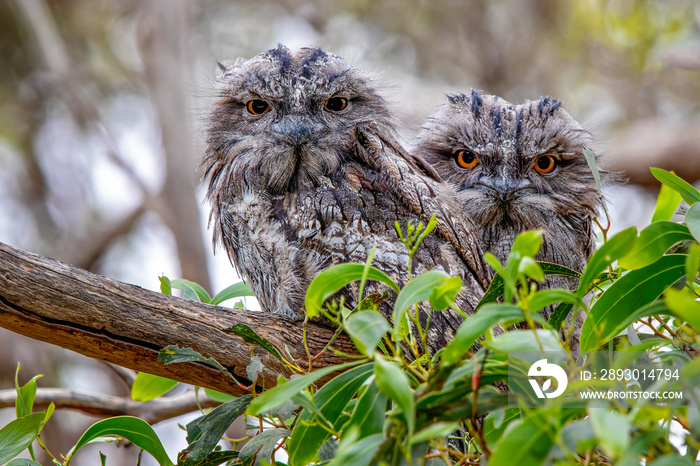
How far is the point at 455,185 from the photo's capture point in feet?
7.85

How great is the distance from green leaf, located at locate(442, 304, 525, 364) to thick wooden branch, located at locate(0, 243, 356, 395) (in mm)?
831

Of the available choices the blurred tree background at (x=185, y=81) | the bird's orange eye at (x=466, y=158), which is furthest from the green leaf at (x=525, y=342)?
the blurred tree background at (x=185, y=81)

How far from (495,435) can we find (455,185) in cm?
138

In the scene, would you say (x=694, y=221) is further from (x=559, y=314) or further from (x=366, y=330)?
(x=366, y=330)

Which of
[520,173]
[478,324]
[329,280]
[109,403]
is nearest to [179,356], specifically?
[329,280]

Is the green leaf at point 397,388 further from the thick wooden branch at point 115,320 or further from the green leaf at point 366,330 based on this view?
the thick wooden branch at point 115,320

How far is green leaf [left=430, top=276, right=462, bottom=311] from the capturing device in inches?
35.0

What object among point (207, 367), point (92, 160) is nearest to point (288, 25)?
point (92, 160)

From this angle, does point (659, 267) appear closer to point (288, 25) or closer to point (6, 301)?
point (6, 301)

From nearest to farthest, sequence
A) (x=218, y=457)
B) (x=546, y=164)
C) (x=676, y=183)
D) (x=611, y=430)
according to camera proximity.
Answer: (x=611, y=430) → (x=676, y=183) → (x=218, y=457) → (x=546, y=164)

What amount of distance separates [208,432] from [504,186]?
143 cm

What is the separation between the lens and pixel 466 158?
2.42 m

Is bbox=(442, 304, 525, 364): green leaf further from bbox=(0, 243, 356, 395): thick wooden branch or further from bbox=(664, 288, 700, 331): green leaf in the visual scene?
bbox=(0, 243, 356, 395): thick wooden branch

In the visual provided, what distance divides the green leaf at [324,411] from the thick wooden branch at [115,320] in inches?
21.5
